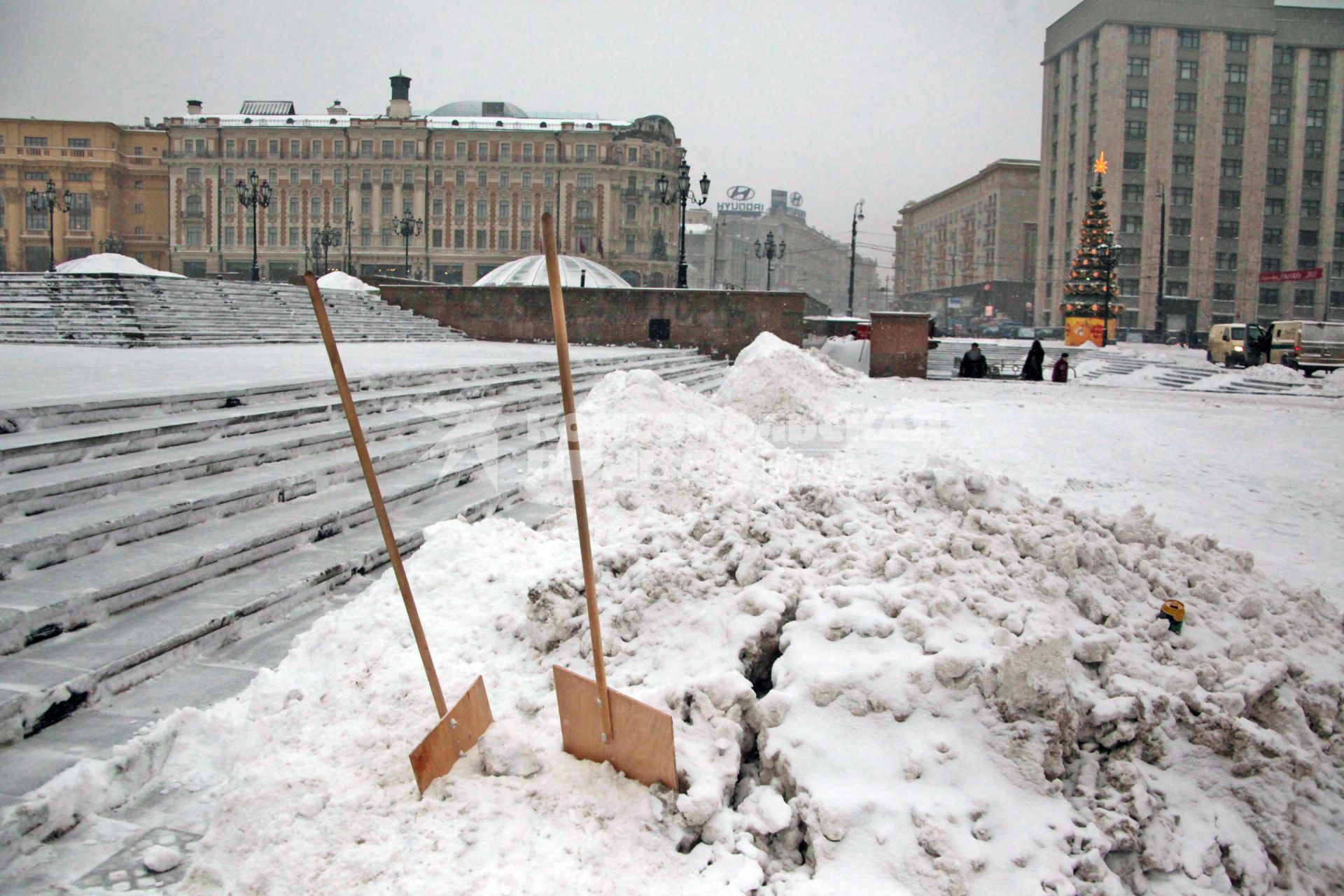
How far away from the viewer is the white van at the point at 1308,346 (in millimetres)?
21141

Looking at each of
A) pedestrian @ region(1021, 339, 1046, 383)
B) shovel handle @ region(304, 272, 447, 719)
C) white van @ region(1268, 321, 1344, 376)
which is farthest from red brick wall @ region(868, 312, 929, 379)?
shovel handle @ region(304, 272, 447, 719)

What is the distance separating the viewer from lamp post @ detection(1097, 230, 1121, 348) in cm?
3538

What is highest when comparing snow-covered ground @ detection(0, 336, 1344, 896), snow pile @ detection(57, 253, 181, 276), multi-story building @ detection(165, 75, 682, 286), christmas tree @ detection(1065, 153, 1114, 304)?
multi-story building @ detection(165, 75, 682, 286)

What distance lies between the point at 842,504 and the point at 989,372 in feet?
57.4

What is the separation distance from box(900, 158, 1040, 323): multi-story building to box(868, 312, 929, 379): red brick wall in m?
56.5

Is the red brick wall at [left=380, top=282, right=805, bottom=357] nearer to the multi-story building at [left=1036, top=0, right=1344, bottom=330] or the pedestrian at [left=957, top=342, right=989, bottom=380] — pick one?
the pedestrian at [left=957, top=342, right=989, bottom=380]

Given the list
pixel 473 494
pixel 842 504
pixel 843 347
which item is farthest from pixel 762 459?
pixel 843 347

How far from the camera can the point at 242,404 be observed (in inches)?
235

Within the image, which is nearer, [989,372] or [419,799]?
[419,799]

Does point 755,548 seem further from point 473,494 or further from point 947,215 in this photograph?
point 947,215

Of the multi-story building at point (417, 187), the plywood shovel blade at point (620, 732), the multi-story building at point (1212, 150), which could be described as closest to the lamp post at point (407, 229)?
the multi-story building at point (417, 187)

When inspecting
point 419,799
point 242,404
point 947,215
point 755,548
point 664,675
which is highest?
point 947,215

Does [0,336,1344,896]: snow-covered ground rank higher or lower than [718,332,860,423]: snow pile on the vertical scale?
lower

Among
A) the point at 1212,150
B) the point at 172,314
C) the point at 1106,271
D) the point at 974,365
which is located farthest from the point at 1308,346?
the point at 1212,150
